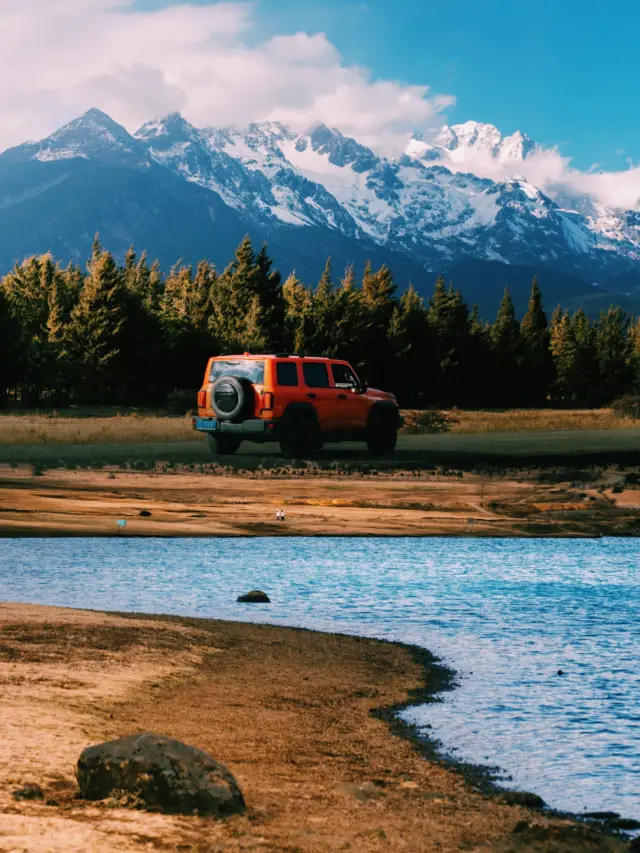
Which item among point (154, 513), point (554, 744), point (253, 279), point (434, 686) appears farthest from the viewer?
point (253, 279)

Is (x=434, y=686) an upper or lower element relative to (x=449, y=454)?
lower

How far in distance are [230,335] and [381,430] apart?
2566 inches

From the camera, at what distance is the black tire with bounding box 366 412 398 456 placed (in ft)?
90.2

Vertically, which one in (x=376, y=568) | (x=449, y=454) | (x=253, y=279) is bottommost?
(x=376, y=568)

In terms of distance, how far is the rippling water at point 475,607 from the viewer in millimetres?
12047

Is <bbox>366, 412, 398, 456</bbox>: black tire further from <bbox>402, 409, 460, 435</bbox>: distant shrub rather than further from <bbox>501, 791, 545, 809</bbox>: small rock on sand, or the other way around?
<bbox>501, 791, 545, 809</bbox>: small rock on sand

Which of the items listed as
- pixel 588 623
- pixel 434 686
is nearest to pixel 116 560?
pixel 588 623

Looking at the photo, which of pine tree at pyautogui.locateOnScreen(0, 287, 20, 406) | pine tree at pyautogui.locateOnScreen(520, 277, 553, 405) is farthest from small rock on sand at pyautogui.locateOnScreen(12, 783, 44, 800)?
pine tree at pyautogui.locateOnScreen(520, 277, 553, 405)

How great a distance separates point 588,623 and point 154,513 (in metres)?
12.3

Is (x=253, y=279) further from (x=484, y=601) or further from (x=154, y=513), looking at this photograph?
(x=484, y=601)

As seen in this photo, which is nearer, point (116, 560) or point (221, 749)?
point (221, 749)

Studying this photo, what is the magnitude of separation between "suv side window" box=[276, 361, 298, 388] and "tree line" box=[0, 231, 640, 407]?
43.8 metres

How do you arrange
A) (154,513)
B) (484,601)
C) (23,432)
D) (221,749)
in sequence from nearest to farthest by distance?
1. (221,749)
2. (484,601)
3. (154,513)
4. (23,432)

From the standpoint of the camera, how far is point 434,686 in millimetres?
14891
